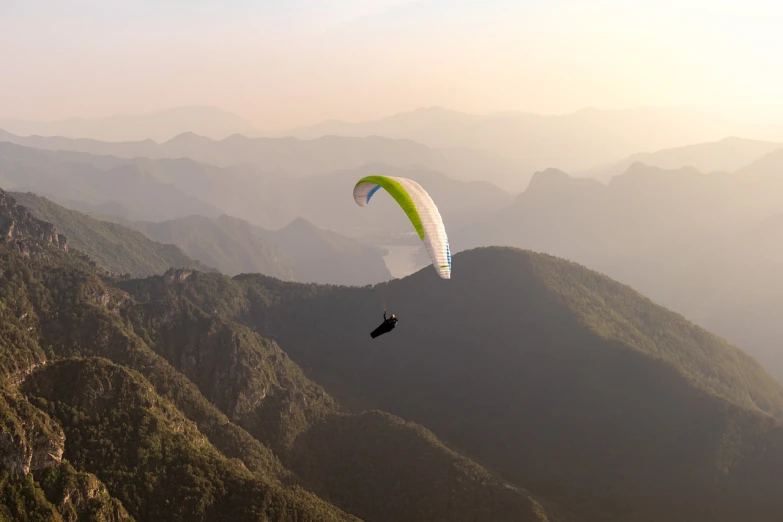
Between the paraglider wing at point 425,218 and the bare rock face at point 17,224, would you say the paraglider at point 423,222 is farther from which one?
the bare rock face at point 17,224

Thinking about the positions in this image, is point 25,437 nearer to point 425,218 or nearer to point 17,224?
point 425,218

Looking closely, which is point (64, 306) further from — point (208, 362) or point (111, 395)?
point (111, 395)

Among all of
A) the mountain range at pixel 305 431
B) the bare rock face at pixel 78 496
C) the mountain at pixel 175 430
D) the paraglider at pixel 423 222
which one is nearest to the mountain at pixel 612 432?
the mountain range at pixel 305 431

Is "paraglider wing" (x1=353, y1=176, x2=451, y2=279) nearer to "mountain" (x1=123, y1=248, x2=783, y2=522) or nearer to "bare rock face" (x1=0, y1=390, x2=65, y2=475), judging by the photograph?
"bare rock face" (x1=0, y1=390, x2=65, y2=475)

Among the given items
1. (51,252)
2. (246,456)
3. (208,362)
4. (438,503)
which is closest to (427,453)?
(438,503)

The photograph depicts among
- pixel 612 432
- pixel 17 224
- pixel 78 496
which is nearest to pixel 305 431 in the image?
pixel 78 496

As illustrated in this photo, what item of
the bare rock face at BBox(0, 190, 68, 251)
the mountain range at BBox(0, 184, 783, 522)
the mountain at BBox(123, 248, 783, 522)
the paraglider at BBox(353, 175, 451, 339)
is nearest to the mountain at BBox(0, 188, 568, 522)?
the mountain range at BBox(0, 184, 783, 522)
